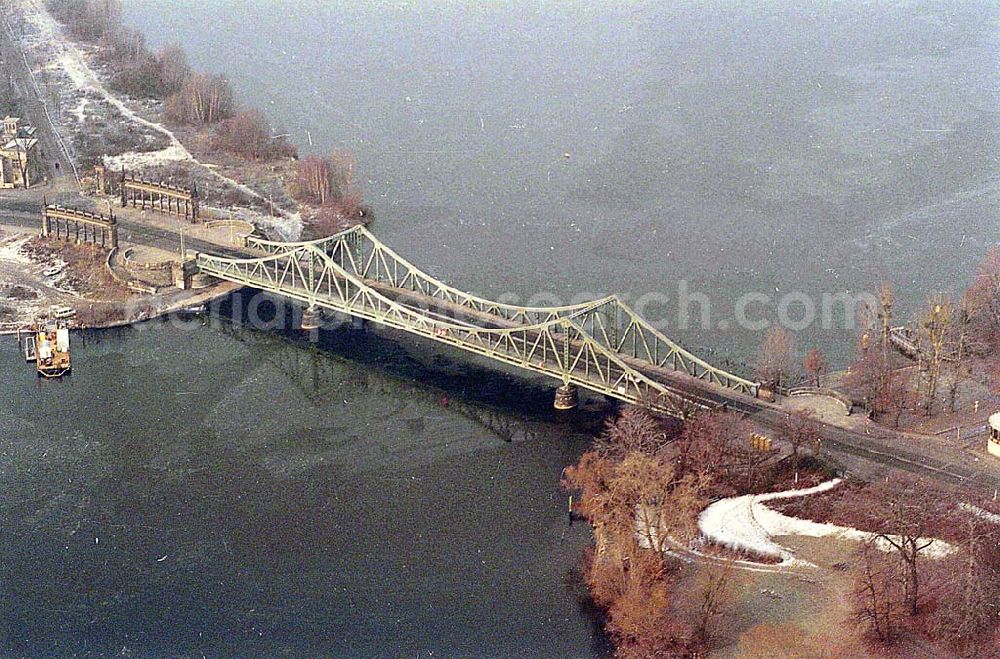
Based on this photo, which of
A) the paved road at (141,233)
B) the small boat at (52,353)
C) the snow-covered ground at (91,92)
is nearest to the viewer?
the small boat at (52,353)

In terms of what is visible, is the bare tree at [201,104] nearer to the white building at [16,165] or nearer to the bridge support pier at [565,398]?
the white building at [16,165]

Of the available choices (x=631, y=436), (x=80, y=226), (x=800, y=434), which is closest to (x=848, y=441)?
(x=800, y=434)

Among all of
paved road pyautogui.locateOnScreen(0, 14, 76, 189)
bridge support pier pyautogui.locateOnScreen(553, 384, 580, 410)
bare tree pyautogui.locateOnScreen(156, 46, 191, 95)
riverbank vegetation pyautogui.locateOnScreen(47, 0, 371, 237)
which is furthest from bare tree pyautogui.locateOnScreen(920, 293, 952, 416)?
bare tree pyautogui.locateOnScreen(156, 46, 191, 95)

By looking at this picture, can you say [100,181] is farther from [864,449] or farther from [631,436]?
[864,449]

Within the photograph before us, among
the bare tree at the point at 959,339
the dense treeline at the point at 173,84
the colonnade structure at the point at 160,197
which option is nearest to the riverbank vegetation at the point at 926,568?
the bare tree at the point at 959,339

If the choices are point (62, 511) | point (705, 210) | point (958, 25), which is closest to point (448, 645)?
point (62, 511)

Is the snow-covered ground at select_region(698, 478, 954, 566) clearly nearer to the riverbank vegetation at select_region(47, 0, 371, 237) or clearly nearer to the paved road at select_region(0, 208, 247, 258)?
the paved road at select_region(0, 208, 247, 258)
